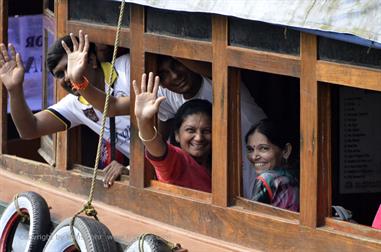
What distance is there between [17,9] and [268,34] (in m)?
3.29

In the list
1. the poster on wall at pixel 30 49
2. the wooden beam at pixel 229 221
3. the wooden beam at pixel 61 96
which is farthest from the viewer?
the poster on wall at pixel 30 49

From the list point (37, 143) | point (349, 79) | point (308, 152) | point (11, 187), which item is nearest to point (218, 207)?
point (308, 152)

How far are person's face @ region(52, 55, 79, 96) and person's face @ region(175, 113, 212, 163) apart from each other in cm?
66

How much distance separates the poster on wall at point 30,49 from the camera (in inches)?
309

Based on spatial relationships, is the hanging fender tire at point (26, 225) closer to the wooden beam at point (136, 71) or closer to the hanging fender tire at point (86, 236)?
the hanging fender tire at point (86, 236)

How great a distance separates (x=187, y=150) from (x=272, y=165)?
0.45 m

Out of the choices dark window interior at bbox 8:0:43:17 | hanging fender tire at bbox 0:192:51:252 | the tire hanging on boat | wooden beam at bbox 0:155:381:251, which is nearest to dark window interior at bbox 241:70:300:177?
wooden beam at bbox 0:155:381:251

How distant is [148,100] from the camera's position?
17.4ft

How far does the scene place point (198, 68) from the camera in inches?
219

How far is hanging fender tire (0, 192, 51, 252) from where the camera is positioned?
5.96 m

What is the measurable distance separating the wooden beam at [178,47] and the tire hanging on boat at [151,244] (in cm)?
72

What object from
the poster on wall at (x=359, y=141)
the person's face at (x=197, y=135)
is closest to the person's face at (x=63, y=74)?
the person's face at (x=197, y=135)

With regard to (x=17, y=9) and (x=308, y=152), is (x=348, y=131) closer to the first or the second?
(x=308, y=152)

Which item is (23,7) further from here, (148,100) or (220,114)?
(220,114)
